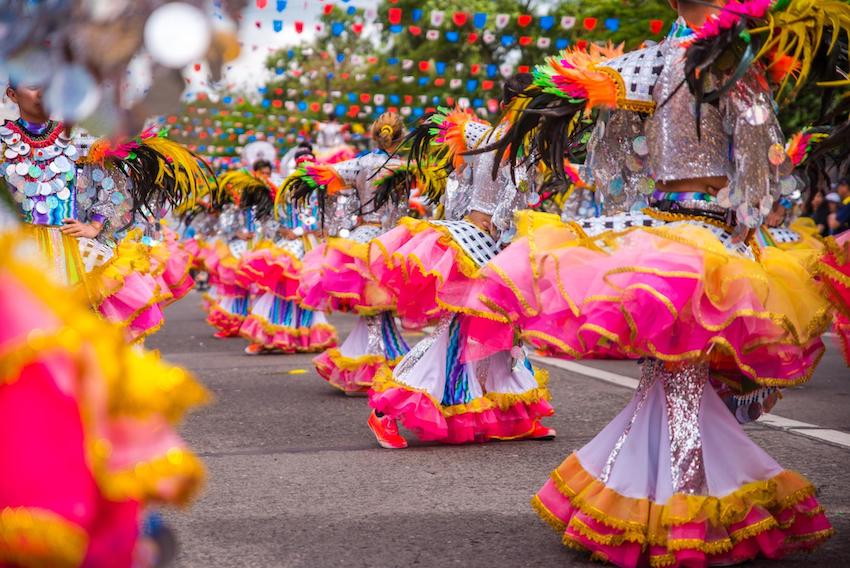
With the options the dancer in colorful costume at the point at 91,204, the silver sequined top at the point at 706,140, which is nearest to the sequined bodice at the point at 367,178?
the dancer in colorful costume at the point at 91,204

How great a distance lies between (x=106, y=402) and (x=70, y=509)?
176mm

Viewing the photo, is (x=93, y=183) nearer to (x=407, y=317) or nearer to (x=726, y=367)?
(x=407, y=317)

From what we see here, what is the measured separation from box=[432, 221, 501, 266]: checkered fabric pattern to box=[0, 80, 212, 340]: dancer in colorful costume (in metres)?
1.72

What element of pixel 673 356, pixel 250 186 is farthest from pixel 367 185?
pixel 673 356

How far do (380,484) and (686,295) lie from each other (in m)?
2.38

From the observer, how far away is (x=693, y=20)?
14.6 ft

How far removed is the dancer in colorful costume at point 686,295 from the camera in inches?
153

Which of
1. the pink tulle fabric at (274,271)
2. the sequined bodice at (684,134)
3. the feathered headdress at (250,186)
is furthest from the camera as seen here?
the feathered headdress at (250,186)

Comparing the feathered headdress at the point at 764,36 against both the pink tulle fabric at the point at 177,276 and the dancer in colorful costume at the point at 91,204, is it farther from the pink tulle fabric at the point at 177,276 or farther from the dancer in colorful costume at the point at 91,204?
the pink tulle fabric at the point at 177,276

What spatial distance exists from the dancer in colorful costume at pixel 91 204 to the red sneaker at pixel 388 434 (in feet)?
4.59

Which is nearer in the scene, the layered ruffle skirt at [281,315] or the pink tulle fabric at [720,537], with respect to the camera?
the pink tulle fabric at [720,537]

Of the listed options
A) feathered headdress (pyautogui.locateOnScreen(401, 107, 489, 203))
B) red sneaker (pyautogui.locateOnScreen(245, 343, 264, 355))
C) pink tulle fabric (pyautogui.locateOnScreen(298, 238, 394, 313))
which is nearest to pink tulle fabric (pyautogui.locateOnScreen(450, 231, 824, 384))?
feathered headdress (pyautogui.locateOnScreen(401, 107, 489, 203))

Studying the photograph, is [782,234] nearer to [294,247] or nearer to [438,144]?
[438,144]

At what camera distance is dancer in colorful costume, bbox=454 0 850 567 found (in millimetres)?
3895
